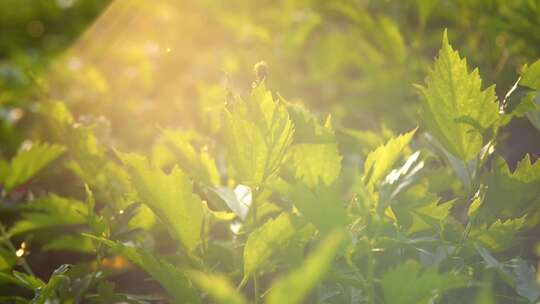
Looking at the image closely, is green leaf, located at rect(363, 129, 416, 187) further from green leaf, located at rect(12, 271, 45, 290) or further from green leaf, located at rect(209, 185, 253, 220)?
green leaf, located at rect(12, 271, 45, 290)

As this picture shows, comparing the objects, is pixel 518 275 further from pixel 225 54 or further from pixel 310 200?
pixel 225 54

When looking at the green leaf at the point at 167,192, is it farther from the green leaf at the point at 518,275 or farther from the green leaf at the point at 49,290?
the green leaf at the point at 518,275

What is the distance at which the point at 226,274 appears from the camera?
125 centimetres

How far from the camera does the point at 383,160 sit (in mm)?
1116

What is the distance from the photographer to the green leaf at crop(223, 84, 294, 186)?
1.07m

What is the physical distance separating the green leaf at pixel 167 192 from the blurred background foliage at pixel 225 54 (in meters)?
0.72

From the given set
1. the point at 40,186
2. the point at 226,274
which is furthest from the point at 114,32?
the point at 226,274

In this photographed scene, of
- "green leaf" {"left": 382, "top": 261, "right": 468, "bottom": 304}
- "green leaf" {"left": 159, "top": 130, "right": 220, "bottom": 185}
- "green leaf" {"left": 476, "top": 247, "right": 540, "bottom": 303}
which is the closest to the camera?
"green leaf" {"left": 382, "top": 261, "right": 468, "bottom": 304}

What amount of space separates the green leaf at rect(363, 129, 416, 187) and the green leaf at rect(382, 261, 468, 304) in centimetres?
21

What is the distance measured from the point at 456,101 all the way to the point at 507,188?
16 cm

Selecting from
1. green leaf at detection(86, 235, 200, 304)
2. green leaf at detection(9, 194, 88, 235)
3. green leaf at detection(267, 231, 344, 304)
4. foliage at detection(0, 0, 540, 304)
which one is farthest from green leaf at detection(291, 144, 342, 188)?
green leaf at detection(9, 194, 88, 235)

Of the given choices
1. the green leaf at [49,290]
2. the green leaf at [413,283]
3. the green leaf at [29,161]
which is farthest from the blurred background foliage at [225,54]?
the green leaf at [413,283]

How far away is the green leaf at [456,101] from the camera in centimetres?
110

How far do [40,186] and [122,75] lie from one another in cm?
125
